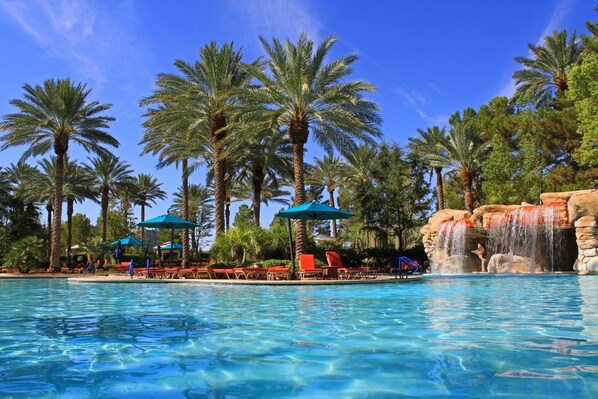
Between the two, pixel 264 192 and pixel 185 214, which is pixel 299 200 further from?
pixel 264 192

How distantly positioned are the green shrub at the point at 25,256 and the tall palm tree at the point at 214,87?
13158 millimetres

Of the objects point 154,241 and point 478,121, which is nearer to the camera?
point 154,241

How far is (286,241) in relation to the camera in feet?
84.6

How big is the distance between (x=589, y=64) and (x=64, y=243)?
6092cm

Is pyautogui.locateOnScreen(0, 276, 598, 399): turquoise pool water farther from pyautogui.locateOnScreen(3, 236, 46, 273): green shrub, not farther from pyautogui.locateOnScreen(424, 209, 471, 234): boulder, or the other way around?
pyautogui.locateOnScreen(3, 236, 46, 273): green shrub

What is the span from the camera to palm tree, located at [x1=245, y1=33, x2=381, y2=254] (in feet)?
70.5

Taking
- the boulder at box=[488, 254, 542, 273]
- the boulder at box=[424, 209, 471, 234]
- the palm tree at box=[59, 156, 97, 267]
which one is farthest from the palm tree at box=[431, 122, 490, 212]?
the palm tree at box=[59, 156, 97, 267]

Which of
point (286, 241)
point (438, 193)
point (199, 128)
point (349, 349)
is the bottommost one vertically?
point (349, 349)

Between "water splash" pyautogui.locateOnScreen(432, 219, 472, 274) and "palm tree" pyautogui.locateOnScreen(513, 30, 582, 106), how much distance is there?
1382 centimetres

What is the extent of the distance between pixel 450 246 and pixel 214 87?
1674 cm

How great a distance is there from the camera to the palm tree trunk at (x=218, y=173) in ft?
85.1

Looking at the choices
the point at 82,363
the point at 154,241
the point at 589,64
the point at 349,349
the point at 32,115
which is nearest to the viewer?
the point at 82,363

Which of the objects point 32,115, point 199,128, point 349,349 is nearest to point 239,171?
point 199,128

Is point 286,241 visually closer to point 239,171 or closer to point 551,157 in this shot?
point 239,171
